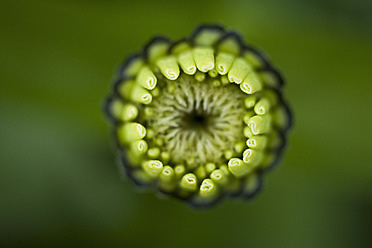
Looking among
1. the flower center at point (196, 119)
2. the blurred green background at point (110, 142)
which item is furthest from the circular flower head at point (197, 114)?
the blurred green background at point (110, 142)

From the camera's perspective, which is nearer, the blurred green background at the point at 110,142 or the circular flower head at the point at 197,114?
the circular flower head at the point at 197,114

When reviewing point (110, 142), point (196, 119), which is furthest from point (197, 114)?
point (110, 142)

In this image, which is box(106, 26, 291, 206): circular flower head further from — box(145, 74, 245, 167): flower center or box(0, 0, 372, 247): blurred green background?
box(0, 0, 372, 247): blurred green background

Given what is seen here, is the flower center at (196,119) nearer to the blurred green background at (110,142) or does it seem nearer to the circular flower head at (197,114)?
the circular flower head at (197,114)

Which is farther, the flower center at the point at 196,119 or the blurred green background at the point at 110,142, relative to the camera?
the blurred green background at the point at 110,142

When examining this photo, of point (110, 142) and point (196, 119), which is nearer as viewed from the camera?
point (196, 119)

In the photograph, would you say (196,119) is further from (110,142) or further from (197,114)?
(110,142)

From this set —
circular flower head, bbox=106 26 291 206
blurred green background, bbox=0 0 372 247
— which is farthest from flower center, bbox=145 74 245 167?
blurred green background, bbox=0 0 372 247
